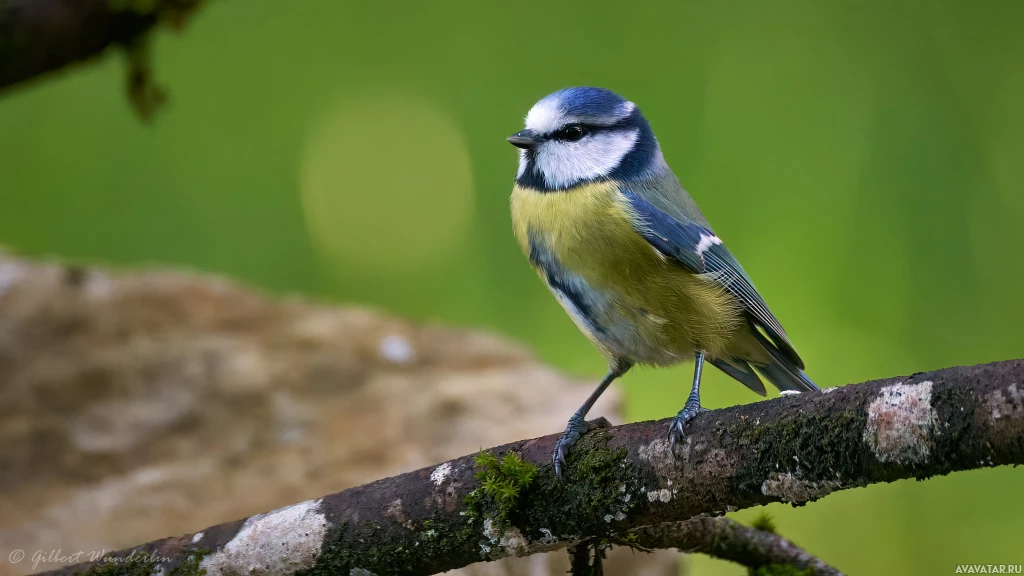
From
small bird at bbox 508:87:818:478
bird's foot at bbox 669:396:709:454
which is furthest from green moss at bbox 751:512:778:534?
bird's foot at bbox 669:396:709:454

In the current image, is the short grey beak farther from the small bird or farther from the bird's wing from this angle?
the bird's wing

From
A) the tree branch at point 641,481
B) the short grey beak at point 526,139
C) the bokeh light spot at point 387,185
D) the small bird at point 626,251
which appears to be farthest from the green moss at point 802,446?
the bokeh light spot at point 387,185

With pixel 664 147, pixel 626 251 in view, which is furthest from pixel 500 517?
pixel 664 147

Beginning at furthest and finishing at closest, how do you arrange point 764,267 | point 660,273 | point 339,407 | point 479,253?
point 479,253 → point 764,267 → point 339,407 → point 660,273

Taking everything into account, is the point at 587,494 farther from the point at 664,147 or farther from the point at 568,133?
the point at 664,147

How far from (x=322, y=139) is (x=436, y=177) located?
1.55ft

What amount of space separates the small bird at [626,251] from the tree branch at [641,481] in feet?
0.56

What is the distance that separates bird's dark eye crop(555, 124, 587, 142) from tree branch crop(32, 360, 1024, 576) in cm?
65

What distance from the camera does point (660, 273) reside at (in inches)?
57.7

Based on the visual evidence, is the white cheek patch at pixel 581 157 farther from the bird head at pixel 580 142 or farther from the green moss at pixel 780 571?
the green moss at pixel 780 571

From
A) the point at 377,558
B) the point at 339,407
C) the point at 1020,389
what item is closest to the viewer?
the point at 1020,389

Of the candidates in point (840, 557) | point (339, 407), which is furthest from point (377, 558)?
point (840, 557)

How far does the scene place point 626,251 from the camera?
144 cm

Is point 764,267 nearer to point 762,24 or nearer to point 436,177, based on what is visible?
point 762,24
